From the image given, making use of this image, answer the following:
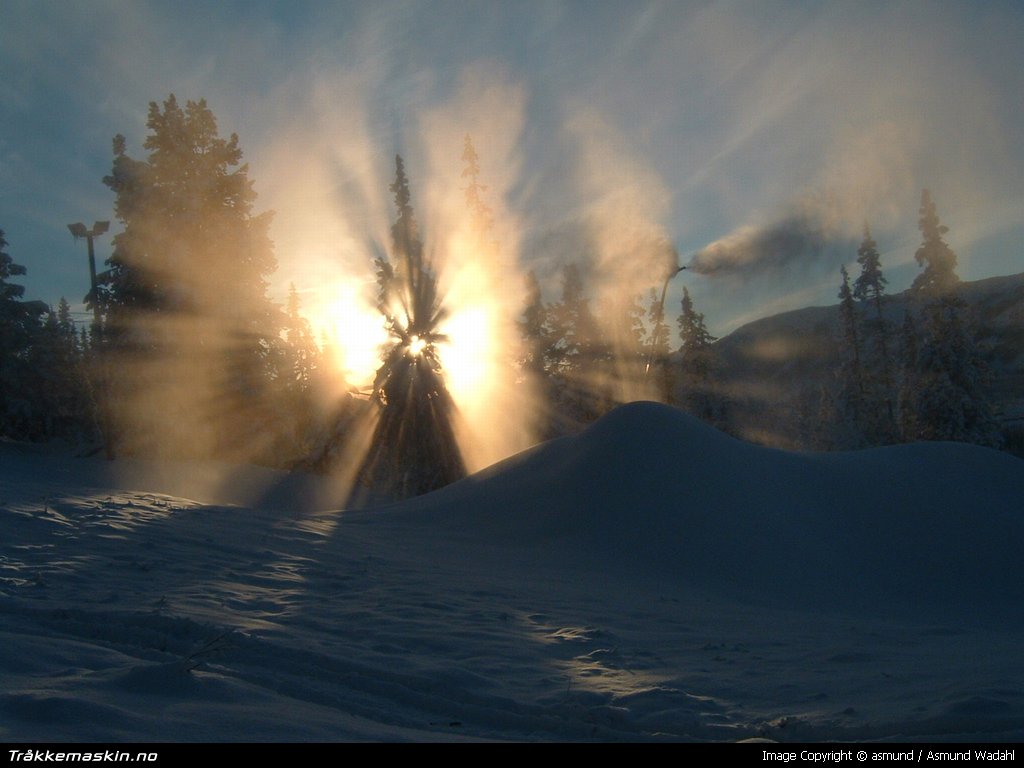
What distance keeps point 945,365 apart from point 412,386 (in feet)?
78.2

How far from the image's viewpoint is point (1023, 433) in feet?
125

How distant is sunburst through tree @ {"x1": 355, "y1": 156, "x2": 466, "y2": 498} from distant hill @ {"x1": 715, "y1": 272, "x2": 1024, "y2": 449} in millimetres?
19965

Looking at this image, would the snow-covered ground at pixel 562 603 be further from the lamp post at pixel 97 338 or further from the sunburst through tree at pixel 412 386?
the lamp post at pixel 97 338

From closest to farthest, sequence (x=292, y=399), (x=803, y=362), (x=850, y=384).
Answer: (x=292, y=399) < (x=850, y=384) < (x=803, y=362)

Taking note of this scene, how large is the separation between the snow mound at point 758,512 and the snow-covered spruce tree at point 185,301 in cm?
1210

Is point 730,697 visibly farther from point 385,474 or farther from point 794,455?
point 385,474

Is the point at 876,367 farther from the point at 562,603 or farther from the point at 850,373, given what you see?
the point at 562,603

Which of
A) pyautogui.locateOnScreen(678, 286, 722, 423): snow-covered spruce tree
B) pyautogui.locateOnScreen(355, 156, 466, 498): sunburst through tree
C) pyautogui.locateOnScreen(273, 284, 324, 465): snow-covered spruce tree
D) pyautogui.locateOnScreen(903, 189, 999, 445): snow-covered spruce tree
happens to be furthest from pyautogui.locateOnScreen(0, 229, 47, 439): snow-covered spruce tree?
pyautogui.locateOnScreen(903, 189, 999, 445): snow-covered spruce tree

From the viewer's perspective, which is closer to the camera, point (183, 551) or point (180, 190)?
point (183, 551)

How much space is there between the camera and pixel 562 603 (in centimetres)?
941

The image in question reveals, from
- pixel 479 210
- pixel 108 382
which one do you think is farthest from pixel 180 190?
pixel 479 210

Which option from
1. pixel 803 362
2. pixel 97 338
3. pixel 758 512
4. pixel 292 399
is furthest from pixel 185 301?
pixel 803 362

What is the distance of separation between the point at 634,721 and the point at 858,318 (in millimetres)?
42585

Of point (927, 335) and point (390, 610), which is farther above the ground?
point (927, 335)
